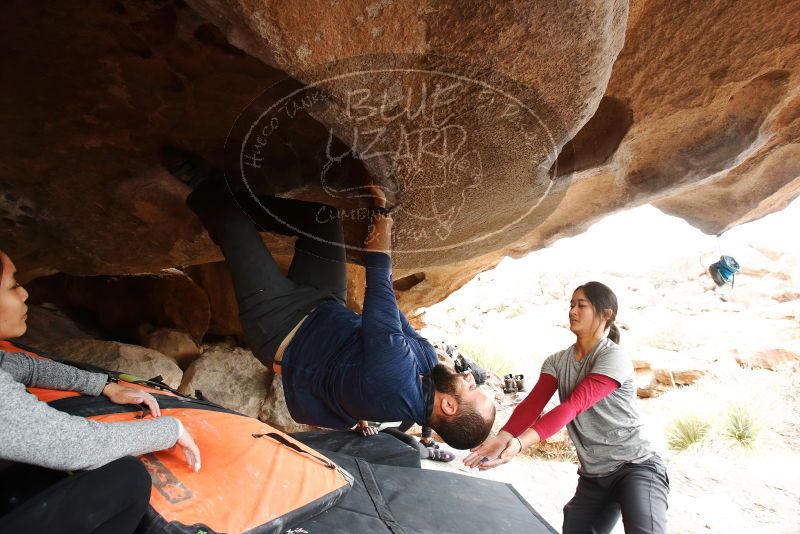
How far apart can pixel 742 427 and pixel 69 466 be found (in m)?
8.19

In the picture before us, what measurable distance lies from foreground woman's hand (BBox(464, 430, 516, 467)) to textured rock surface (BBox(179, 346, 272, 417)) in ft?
11.6

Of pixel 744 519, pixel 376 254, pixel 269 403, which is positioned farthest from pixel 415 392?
pixel 744 519

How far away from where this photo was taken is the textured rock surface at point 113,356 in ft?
12.5

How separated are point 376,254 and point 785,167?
393cm

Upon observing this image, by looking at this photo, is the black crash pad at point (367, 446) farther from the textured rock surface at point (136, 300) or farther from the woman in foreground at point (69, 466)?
the textured rock surface at point (136, 300)

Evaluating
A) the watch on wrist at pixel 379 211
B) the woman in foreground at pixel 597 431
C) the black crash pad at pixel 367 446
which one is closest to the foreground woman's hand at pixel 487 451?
the woman in foreground at pixel 597 431

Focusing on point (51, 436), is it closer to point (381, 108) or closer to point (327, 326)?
point (327, 326)

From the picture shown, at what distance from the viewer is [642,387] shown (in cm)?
900

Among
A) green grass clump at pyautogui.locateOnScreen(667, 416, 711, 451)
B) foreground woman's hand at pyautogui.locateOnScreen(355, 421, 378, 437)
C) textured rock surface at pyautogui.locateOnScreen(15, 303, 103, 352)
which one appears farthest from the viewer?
green grass clump at pyautogui.locateOnScreen(667, 416, 711, 451)

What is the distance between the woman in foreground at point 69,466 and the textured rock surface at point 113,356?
8.98 feet

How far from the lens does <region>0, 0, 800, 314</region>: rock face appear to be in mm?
1389

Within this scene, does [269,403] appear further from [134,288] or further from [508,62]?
[508,62]

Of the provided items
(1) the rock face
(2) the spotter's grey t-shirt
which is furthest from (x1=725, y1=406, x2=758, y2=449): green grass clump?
(2) the spotter's grey t-shirt

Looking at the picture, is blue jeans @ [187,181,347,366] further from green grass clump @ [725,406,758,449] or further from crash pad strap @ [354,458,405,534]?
green grass clump @ [725,406,758,449]
